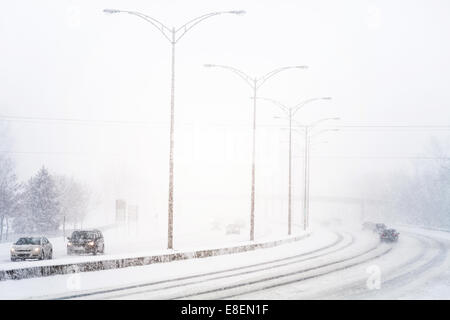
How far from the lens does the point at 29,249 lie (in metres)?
31.3

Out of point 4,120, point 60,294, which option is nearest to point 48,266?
point 60,294

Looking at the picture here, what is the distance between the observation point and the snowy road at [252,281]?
17812 mm

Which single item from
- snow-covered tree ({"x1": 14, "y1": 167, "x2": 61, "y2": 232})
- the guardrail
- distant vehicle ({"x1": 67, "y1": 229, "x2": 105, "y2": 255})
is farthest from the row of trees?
the guardrail

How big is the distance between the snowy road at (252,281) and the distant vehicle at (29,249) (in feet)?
25.9

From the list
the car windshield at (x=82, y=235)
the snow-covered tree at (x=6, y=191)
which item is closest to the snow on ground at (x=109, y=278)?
the car windshield at (x=82, y=235)

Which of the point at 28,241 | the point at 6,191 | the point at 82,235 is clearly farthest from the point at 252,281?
the point at 6,191

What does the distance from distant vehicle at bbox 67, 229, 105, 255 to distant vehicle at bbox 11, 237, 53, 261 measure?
126 inches

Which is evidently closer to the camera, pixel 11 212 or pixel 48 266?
pixel 48 266

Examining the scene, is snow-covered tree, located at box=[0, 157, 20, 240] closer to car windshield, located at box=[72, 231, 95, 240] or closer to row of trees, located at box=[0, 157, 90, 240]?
row of trees, located at box=[0, 157, 90, 240]

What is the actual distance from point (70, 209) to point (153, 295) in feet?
269

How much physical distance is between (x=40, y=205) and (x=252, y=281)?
59.1 meters

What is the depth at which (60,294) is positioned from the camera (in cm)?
1723
